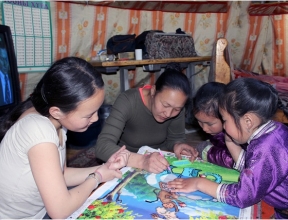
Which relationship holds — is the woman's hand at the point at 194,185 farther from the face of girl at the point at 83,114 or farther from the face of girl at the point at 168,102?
the face of girl at the point at 168,102

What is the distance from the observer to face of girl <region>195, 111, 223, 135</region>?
137 centimetres

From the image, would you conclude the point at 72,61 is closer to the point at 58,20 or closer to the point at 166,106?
the point at 166,106

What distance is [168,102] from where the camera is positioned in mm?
1426

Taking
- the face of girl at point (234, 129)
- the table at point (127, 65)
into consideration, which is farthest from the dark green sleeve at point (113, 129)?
the table at point (127, 65)

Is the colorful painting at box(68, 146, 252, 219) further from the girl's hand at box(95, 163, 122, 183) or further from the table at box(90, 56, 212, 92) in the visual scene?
the table at box(90, 56, 212, 92)

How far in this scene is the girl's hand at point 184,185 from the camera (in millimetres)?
966

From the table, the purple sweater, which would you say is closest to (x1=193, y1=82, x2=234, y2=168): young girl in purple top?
the purple sweater

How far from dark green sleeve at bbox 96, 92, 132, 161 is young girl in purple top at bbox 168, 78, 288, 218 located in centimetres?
43

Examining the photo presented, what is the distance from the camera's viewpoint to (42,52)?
2.79 metres

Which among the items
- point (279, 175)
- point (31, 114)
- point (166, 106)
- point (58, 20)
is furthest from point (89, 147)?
point (279, 175)

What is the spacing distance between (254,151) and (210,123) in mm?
462

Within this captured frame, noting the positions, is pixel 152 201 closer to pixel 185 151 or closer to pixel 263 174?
pixel 263 174

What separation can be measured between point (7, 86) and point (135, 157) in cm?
110

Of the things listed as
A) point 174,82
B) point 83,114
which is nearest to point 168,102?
point 174,82
